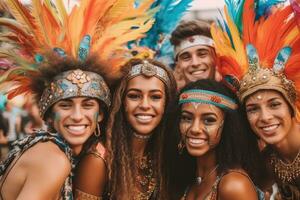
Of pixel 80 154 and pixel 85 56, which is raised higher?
pixel 85 56

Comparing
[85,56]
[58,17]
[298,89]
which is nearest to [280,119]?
[298,89]

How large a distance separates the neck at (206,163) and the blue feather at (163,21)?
1.36m

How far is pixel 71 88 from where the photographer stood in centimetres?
408

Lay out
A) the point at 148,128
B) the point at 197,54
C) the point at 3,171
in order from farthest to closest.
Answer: the point at 197,54
the point at 148,128
the point at 3,171

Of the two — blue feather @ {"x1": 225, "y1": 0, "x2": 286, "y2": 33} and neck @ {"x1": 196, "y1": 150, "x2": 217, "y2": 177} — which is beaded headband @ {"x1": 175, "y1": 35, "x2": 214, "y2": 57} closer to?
blue feather @ {"x1": 225, "y1": 0, "x2": 286, "y2": 33}

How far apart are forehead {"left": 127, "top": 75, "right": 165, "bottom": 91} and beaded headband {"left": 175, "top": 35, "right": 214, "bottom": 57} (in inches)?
69.1

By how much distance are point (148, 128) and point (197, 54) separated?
1.88 metres

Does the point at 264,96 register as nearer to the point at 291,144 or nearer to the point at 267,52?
the point at 267,52

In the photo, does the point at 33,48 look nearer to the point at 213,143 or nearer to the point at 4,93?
the point at 4,93

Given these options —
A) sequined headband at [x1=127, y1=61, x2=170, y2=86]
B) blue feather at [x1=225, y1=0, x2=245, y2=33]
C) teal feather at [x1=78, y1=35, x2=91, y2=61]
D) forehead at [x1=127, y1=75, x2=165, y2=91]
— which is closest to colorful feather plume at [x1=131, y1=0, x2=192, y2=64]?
sequined headband at [x1=127, y1=61, x2=170, y2=86]

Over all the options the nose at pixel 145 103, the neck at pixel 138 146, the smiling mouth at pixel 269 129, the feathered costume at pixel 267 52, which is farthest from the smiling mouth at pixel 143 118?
the smiling mouth at pixel 269 129

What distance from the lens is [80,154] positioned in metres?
4.39

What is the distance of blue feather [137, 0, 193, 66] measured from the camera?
17.2 feet

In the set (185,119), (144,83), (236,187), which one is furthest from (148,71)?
(236,187)
